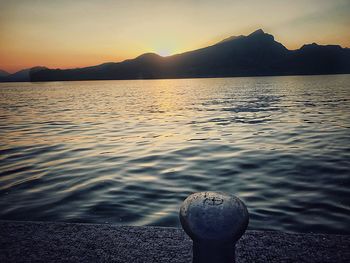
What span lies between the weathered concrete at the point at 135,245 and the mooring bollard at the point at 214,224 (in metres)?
0.73

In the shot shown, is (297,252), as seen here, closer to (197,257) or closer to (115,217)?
(197,257)

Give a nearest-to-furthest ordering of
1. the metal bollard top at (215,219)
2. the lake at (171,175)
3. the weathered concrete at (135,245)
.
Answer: the metal bollard top at (215,219)
the weathered concrete at (135,245)
the lake at (171,175)

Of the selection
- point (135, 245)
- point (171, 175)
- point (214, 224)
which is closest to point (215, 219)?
point (214, 224)

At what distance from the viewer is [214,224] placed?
210 cm

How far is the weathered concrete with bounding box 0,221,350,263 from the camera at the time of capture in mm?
2896

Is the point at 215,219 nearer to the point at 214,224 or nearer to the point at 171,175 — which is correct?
the point at 214,224

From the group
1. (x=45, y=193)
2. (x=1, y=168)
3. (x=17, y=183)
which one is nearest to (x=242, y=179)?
(x=45, y=193)

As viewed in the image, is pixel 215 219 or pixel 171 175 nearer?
pixel 215 219

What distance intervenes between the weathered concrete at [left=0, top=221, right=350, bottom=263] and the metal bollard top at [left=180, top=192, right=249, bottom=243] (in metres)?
0.88

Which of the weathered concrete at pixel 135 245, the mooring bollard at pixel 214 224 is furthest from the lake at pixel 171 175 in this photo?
the mooring bollard at pixel 214 224

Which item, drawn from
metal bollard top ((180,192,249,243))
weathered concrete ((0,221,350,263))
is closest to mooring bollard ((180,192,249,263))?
metal bollard top ((180,192,249,243))

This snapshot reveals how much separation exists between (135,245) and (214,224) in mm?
1358

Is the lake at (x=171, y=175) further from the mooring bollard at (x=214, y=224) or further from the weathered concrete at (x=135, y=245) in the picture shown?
the mooring bollard at (x=214, y=224)

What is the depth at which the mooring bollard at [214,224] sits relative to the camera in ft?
6.89
